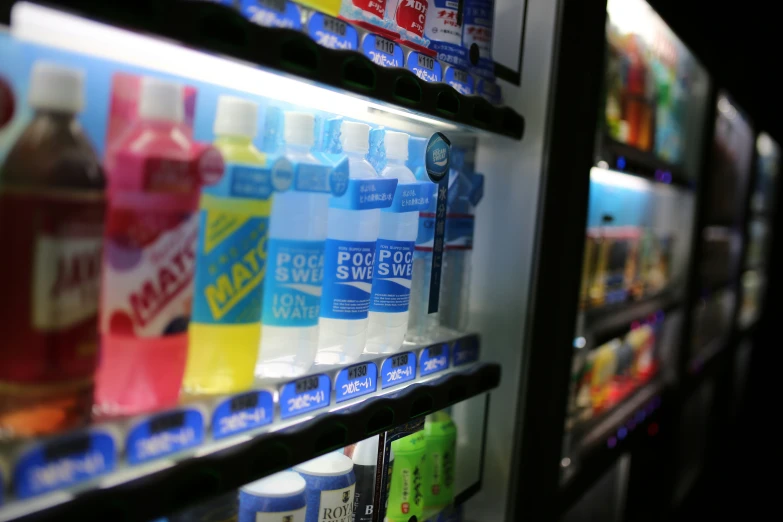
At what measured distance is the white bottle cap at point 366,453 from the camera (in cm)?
122

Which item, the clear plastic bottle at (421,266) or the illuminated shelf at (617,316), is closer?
the clear plastic bottle at (421,266)

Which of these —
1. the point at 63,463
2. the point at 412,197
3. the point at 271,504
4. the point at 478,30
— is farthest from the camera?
the point at 478,30

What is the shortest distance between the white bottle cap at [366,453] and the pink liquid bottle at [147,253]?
19.4 inches

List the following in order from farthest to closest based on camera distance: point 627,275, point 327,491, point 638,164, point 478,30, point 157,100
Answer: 1. point 627,275
2. point 638,164
3. point 478,30
4. point 327,491
5. point 157,100

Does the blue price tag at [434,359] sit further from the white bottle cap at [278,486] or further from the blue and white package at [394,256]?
the white bottle cap at [278,486]

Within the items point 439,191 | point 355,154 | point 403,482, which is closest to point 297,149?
point 355,154

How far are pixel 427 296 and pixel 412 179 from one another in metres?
0.25

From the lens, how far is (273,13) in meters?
0.86

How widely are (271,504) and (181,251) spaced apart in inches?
17.8

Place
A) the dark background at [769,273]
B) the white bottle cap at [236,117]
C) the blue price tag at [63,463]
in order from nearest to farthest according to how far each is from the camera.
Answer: the blue price tag at [63,463] < the white bottle cap at [236,117] < the dark background at [769,273]

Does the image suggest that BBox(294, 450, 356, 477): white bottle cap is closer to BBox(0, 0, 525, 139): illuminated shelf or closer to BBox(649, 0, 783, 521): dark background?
BBox(0, 0, 525, 139): illuminated shelf

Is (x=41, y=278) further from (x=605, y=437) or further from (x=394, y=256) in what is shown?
(x=605, y=437)

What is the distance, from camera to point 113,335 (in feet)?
2.56

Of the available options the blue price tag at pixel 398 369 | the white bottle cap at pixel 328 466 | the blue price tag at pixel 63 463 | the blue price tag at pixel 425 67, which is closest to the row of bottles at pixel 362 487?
the white bottle cap at pixel 328 466
